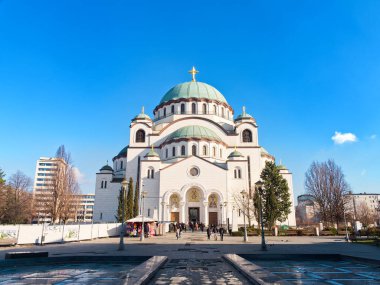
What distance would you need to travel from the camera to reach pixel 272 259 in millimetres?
11922

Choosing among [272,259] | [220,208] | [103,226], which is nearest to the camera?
[272,259]

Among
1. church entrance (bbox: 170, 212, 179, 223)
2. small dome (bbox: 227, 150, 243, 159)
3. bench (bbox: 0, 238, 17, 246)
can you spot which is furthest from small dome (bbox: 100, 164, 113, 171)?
bench (bbox: 0, 238, 17, 246)

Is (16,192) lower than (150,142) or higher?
lower

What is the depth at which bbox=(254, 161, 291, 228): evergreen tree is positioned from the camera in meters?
30.5

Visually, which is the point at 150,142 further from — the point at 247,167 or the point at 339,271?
the point at 339,271

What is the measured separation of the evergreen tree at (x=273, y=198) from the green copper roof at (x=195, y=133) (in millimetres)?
10301

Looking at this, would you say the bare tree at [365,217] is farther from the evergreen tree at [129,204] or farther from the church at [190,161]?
the evergreen tree at [129,204]

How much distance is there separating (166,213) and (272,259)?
997 inches

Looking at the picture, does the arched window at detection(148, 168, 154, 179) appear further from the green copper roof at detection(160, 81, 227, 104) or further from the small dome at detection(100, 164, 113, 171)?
the green copper roof at detection(160, 81, 227, 104)

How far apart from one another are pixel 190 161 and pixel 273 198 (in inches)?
457

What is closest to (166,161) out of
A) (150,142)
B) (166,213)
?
(150,142)

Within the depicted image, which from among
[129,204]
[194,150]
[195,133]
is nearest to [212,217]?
[194,150]

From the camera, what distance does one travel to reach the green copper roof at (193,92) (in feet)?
153

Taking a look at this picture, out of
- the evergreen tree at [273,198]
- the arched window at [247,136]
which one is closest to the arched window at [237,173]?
the evergreen tree at [273,198]
